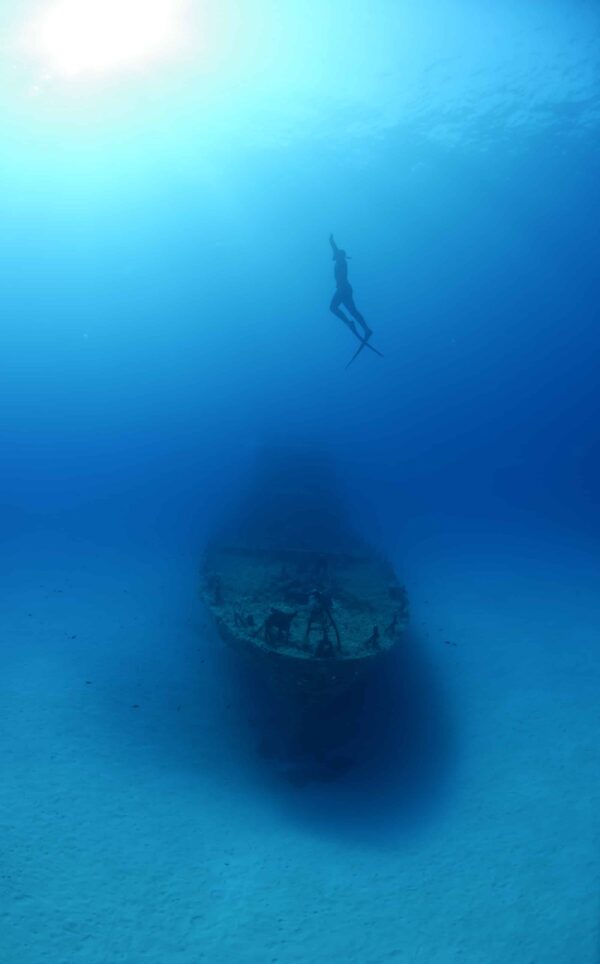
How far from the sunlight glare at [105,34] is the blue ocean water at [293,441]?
312mm

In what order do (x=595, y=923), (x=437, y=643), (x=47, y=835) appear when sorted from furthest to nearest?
1. (x=437, y=643)
2. (x=47, y=835)
3. (x=595, y=923)

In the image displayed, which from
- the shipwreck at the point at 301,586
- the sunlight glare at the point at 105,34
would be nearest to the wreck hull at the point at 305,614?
the shipwreck at the point at 301,586

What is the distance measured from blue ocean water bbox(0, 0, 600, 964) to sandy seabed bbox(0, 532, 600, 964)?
47 mm

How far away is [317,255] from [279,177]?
38.7ft

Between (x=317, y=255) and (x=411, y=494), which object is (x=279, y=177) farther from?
(x=411, y=494)

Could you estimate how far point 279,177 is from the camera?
149ft

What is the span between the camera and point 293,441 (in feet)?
53.1

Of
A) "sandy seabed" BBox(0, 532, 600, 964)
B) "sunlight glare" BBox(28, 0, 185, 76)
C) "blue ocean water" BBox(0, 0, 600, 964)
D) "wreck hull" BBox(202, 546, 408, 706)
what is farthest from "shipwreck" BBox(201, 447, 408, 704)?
"sunlight glare" BBox(28, 0, 185, 76)

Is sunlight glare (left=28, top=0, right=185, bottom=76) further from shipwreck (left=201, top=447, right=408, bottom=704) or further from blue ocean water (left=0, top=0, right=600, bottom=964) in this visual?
shipwreck (left=201, top=447, right=408, bottom=704)

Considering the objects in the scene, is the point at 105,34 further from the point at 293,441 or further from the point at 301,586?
the point at 301,586

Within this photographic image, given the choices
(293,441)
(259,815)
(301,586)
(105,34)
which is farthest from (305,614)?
(105,34)

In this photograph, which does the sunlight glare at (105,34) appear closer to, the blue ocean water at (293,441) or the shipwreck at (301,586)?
the blue ocean water at (293,441)

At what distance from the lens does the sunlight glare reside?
28.9 meters

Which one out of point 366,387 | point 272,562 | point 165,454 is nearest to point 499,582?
point 272,562
